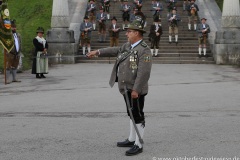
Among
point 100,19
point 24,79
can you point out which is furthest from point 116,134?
point 100,19

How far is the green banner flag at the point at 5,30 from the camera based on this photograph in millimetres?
17859

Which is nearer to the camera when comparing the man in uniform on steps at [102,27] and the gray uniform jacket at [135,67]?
the gray uniform jacket at [135,67]

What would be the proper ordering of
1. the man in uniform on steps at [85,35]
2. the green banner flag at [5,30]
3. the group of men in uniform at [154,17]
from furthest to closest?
the man in uniform on steps at [85,35], the group of men in uniform at [154,17], the green banner flag at [5,30]

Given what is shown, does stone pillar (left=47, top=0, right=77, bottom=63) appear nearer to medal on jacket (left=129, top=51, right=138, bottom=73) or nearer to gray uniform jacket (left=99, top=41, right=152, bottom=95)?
gray uniform jacket (left=99, top=41, right=152, bottom=95)

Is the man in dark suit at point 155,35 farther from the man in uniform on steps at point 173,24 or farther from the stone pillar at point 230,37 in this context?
the stone pillar at point 230,37

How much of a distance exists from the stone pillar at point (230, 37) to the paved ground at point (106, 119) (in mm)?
6452

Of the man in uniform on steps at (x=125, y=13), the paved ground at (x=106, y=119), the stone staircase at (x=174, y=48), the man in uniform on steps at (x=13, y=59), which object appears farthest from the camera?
the man in uniform on steps at (x=125, y=13)

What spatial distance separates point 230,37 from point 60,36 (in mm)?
7649

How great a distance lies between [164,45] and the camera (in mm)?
27062

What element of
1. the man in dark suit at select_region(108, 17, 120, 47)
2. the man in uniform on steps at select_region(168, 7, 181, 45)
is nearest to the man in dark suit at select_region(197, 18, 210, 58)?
the man in uniform on steps at select_region(168, 7, 181, 45)

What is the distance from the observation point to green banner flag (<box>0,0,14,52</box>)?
58.6ft

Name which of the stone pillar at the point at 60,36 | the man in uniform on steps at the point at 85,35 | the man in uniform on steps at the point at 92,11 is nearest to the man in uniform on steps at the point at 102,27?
the man in uniform on steps at the point at 85,35

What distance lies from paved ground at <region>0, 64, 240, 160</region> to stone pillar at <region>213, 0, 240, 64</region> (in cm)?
645

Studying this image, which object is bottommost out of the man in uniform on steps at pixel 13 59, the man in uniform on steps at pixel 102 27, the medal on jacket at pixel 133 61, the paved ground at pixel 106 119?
the paved ground at pixel 106 119
